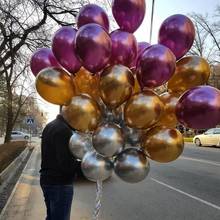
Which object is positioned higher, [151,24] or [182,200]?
[151,24]

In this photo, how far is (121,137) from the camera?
3.57m

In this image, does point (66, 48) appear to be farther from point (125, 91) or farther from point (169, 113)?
point (169, 113)

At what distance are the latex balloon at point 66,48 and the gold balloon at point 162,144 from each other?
79 cm

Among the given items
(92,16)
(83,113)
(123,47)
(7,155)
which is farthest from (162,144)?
(7,155)

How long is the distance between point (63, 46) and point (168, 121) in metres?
0.97

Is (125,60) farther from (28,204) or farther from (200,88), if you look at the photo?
(28,204)

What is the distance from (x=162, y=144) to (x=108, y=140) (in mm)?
388

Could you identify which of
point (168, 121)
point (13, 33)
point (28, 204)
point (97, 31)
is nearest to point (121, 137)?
point (168, 121)

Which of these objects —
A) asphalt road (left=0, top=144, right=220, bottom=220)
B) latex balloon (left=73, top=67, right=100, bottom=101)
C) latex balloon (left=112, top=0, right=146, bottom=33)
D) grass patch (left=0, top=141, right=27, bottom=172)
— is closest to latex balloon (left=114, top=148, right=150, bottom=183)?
latex balloon (left=73, top=67, right=100, bottom=101)

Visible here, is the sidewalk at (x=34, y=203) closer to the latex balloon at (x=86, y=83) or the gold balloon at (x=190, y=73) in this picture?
the latex balloon at (x=86, y=83)

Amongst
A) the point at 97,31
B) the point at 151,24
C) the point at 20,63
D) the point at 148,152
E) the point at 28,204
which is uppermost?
the point at 20,63

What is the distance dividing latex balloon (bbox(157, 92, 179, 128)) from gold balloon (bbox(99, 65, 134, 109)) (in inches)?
13.7

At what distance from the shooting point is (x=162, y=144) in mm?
3537

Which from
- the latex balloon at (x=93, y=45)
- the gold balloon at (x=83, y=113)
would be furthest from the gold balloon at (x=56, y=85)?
the latex balloon at (x=93, y=45)
